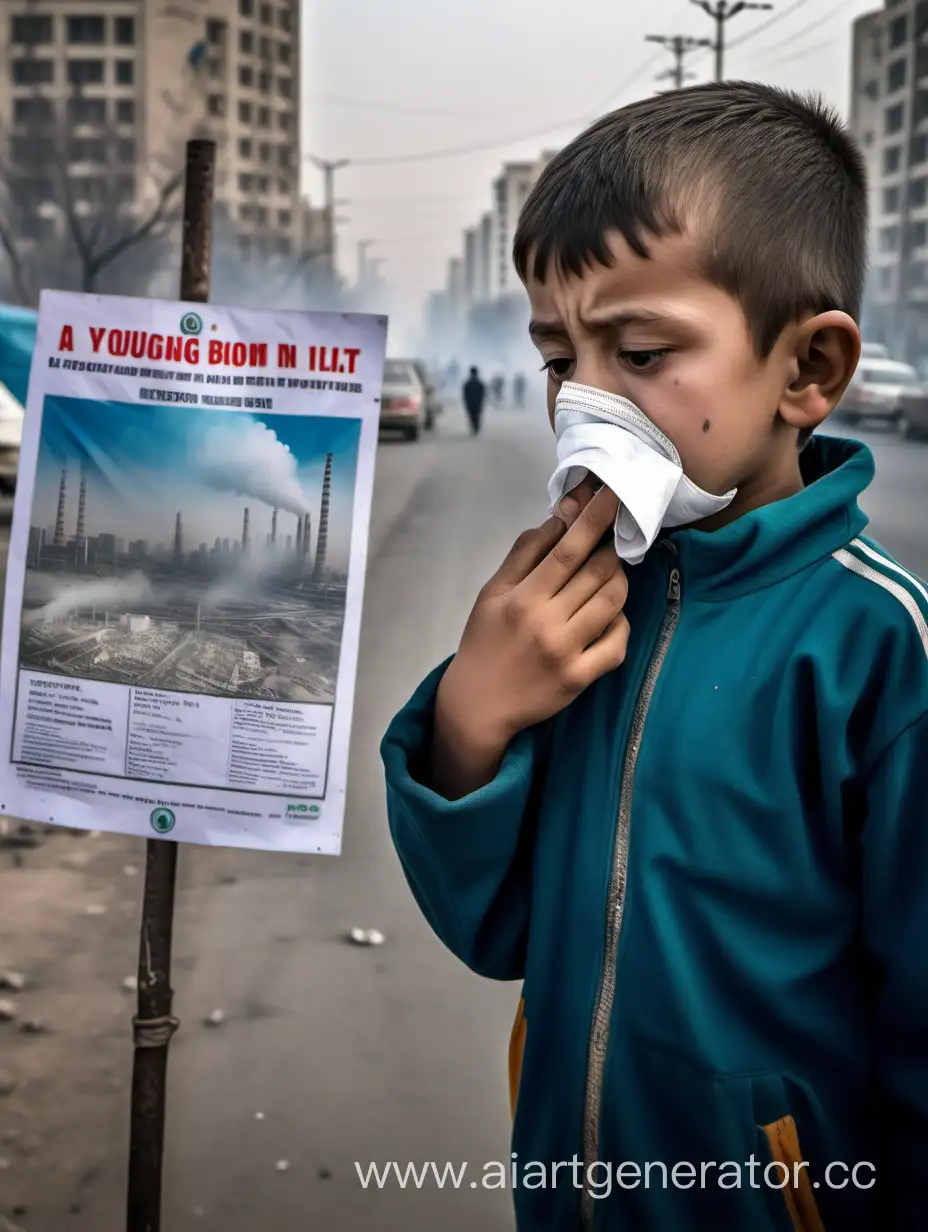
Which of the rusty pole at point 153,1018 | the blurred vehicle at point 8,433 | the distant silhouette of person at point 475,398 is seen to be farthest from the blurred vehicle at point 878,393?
the rusty pole at point 153,1018

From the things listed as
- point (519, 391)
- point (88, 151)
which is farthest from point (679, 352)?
point (88, 151)

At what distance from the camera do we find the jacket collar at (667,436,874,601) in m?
1.17

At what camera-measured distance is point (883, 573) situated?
1148 millimetres

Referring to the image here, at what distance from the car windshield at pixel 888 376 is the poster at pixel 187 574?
14669 mm

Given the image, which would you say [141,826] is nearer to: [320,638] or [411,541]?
[320,638]

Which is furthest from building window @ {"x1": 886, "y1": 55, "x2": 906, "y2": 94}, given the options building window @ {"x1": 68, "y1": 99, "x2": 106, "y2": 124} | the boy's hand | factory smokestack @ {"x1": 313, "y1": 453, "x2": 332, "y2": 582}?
building window @ {"x1": 68, "y1": 99, "x2": 106, "y2": 124}

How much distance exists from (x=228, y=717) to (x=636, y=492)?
2.68ft

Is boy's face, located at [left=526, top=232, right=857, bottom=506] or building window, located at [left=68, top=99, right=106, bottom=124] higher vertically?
building window, located at [left=68, top=99, right=106, bottom=124]

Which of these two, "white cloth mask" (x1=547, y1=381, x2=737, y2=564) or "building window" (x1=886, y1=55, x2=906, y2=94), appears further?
"building window" (x1=886, y1=55, x2=906, y2=94)

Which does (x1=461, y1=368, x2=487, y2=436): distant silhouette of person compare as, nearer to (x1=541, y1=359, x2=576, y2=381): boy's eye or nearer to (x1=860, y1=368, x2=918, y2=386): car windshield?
(x1=860, y1=368, x2=918, y2=386): car windshield

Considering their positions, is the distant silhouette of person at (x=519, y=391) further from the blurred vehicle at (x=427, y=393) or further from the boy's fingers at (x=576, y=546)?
the boy's fingers at (x=576, y=546)

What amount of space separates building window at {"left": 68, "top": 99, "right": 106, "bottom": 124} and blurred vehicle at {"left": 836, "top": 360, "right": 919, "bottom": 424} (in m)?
20.9

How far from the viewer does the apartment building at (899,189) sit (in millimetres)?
18409

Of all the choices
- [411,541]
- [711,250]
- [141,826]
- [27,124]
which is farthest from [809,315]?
[27,124]
